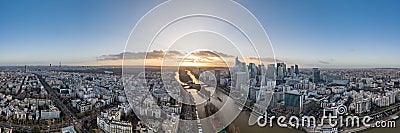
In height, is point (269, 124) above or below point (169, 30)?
below

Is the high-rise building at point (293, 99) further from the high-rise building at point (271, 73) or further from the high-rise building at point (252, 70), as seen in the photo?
the high-rise building at point (252, 70)

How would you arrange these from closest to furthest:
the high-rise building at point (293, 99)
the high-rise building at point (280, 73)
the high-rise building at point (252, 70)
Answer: the high-rise building at point (252, 70) < the high-rise building at point (280, 73) < the high-rise building at point (293, 99)

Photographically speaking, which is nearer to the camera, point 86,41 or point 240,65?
point 240,65

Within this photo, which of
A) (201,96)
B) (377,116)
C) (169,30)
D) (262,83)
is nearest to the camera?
(169,30)

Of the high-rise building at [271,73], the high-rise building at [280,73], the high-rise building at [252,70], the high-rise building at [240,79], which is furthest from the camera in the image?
the high-rise building at [280,73]

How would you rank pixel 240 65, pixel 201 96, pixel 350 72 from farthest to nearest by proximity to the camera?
1. pixel 350 72
2. pixel 201 96
3. pixel 240 65

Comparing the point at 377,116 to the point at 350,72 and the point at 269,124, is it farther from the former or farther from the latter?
the point at 269,124

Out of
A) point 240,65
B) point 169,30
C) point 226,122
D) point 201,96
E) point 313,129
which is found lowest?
point 313,129

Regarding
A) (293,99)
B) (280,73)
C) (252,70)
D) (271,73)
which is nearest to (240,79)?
(252,70)

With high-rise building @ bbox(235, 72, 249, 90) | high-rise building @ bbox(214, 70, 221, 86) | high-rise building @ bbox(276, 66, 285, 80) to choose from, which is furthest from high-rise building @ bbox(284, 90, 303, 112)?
high-rise building @ bbox(214, 70, 221, 86)

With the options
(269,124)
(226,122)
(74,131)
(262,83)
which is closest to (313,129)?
(269,124)

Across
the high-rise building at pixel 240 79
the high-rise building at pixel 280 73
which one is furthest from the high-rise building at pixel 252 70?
the high-rise building at pixel 280 73
